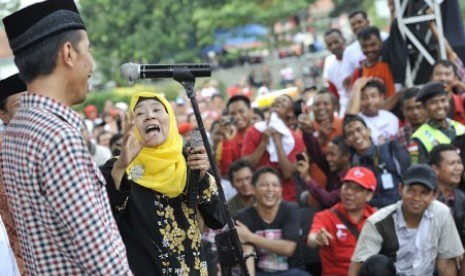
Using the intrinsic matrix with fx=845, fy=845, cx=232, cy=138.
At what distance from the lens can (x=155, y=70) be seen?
3.56 m

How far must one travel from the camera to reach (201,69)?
12.2 feet

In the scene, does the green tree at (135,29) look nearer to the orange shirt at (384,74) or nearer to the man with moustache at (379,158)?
the orange shirt at (384,74)

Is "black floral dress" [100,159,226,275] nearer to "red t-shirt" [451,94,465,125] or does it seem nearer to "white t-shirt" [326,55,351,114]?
"red t-shirt" [451,94,465,125]


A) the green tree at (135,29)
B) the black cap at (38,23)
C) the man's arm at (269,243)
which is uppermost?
the green tree at (135,29)

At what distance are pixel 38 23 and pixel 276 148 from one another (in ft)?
17.1

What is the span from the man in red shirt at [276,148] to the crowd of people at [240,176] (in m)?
0.01

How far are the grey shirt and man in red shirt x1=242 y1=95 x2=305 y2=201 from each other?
2123 mm

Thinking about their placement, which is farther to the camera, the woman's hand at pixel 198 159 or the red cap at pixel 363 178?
the red cap at pixel 363 178

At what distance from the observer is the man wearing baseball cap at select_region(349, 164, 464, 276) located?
5621mm

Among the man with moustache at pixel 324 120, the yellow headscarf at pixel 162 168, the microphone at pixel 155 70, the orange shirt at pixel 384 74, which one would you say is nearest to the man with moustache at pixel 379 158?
the man with moustache at pixel 324 120

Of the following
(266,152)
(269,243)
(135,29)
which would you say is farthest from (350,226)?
(135,29)

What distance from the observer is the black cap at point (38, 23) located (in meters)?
2.71

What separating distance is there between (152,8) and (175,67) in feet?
108

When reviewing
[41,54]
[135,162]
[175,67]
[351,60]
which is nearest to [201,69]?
[175,67]
